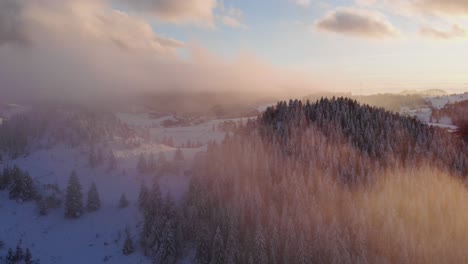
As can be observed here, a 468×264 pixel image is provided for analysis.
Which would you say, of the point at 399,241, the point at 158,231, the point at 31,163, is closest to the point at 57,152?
the point at 31,163

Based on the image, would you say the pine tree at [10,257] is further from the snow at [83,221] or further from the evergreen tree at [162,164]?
the evergreen tree at [162,164]

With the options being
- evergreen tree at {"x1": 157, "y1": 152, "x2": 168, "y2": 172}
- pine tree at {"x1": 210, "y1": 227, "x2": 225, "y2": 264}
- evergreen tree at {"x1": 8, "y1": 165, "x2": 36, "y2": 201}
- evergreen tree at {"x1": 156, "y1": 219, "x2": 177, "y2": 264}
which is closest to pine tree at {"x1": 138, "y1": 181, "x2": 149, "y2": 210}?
evergreen tree at {"x1": 157, "y1": 152, "x2": 168, "y2": 172}

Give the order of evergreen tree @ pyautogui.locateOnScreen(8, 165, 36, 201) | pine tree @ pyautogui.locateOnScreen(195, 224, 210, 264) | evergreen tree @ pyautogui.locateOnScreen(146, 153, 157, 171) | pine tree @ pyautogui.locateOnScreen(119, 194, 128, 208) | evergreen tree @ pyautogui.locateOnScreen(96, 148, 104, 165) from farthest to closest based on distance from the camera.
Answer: evergreen tree @ pyautogui.locateOnScreen(96, 148, 104, 165) → evergreen tree @ pyautogui.locateOnScreen(146, 153, 157, 171) → evergreen tree @ pyautogui.locateOnScreen(8, 165, 36, 201) → pine tree @ pyautogui.locateOnScreen(119, 194, 128, 208) → pine tree @ pyautogui.locateOnScreen(195, 224, 210, 264)

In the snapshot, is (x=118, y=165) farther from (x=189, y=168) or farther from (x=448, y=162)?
(x=448, y=162)

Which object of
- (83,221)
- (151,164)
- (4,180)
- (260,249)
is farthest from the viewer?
(151,164)

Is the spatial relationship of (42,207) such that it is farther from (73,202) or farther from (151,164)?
(151,164)

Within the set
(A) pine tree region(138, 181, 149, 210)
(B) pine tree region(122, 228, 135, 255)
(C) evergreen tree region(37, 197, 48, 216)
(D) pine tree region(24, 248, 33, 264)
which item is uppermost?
(A) pine tree region(138, 181, 149, 210)

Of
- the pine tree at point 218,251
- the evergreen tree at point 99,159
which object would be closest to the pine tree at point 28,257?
the pine tree at point 218,251

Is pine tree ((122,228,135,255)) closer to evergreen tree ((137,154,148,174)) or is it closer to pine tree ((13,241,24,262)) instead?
pine tree ((13,241,24,262))

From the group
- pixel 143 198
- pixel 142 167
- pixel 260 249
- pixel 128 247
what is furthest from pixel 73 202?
pixel 260 249

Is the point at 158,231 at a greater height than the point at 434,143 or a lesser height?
lesser

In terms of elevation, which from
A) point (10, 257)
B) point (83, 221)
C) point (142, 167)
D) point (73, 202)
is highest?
point (142, 167)
